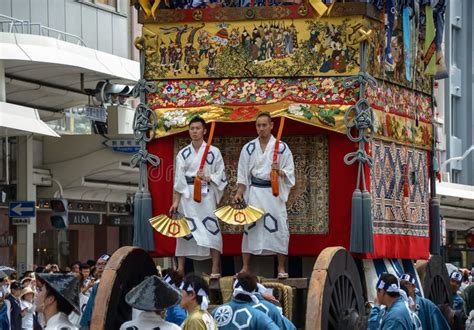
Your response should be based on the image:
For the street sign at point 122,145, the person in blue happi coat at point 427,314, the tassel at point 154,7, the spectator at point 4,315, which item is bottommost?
the spectator at point 4,315

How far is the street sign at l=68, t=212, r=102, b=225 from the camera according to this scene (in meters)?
32.0

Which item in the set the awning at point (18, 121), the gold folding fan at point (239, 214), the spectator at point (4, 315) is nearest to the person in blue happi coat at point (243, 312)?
the gold folding fan at point (239, 214)

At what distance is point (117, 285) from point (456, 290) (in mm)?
7110

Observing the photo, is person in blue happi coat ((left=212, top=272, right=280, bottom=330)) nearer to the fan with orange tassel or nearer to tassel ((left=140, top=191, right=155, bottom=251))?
the fan with orange tassel

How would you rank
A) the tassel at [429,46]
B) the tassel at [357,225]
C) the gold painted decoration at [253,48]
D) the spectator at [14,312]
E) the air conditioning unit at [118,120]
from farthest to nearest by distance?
1. the air conditioning unit at [118,120]
2. the spectator at [14,312]
3. the tassel at [429,46]
4. the gold painted decoration at [253,48]
5. the tassel at [357,225]

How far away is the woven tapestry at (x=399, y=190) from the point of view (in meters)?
15.6

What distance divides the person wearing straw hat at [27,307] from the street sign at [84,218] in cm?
989

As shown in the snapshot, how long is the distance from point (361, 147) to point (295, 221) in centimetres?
106

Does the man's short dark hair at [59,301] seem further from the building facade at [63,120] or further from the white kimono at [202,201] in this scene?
the building facade at [63,120]

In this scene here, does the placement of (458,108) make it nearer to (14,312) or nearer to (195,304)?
(14,312)

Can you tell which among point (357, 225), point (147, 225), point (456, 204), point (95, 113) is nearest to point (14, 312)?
point (147, 225)

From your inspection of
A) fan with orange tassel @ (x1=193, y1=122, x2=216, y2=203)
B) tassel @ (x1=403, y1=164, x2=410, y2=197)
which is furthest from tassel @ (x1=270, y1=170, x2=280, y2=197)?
tassel @ (x1=403, y1=164, x2=410, y2=197)

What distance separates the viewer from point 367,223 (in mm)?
14719

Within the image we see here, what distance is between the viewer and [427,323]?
15664 mm
